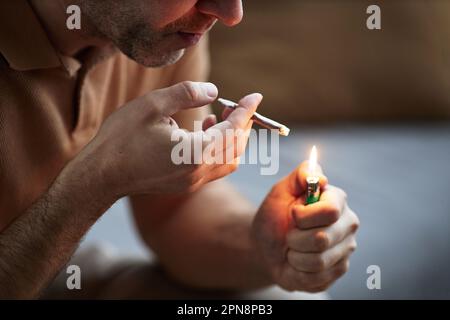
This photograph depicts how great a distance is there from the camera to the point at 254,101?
951 millimetres

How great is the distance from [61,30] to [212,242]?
49cm

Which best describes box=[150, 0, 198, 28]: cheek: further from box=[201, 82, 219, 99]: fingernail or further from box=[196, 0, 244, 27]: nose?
box=[201, 82, 219, 99]: fingernail

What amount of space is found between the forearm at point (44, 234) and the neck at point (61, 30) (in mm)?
249

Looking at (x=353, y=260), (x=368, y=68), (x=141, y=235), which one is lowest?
(x=353, y=260)

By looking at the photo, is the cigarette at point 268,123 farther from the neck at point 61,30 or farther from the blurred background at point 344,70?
the blurred background at point 344,70

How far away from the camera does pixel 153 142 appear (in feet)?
2.95

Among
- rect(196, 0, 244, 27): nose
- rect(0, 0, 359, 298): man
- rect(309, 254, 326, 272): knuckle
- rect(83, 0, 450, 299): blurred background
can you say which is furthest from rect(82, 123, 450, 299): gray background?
rect(196, 0, 244, 27): nose

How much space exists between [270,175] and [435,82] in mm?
771

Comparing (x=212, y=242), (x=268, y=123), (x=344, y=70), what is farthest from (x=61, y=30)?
(x=344, y=70)

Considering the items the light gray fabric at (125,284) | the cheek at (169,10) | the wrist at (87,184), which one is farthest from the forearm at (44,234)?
the light gray fabric at (125,284)

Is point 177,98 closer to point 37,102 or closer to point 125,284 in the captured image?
point 37,102

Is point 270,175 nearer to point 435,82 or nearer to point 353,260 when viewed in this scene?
point 353,260

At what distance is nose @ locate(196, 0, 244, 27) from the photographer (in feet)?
3.29

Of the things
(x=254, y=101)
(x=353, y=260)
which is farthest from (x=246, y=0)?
(x=254, y=101)
